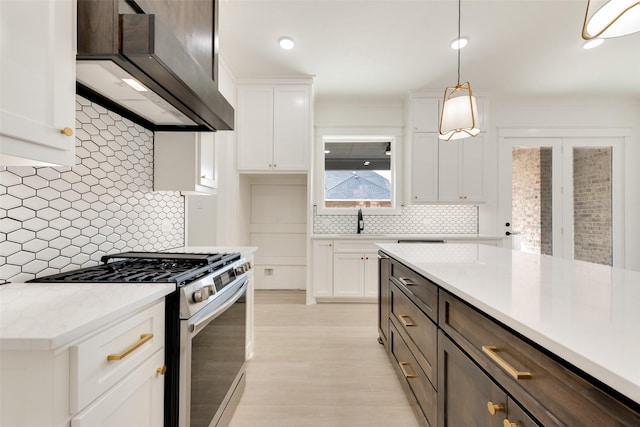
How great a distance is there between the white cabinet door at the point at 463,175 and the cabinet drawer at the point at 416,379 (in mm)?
2541

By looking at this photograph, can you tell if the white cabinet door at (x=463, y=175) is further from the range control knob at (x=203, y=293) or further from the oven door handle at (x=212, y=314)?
the range control knob at (x=203, y=293)

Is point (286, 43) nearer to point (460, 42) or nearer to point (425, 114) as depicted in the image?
point (460, 42)

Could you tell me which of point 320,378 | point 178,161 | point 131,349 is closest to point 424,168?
point 320,378

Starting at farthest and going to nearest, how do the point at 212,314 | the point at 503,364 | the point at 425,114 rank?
1. the point at 425,114
2. the point at 212,314
3. the point at 503,364

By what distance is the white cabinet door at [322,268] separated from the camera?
12.7ft

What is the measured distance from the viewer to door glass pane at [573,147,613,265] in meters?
4.33

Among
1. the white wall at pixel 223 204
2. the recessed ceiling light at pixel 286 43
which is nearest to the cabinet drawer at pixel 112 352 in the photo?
the white wall at pixel 223 204

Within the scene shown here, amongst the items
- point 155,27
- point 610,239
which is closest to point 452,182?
point 610,239

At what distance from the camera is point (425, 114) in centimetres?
405

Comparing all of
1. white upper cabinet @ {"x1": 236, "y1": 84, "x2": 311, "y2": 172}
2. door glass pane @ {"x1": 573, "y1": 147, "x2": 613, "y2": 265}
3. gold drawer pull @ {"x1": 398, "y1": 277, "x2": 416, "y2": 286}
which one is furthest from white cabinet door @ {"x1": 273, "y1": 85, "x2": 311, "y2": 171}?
door glass pane @ {"x1": 573, "y1": 147, "x2": 613, "y2": 265}

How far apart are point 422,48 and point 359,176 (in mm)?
1923

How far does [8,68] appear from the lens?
76cm

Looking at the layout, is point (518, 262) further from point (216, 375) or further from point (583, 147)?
point (583, 147)

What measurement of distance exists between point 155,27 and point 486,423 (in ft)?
5.45
